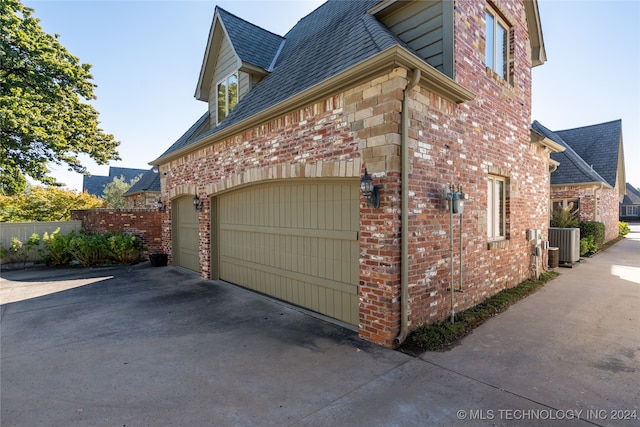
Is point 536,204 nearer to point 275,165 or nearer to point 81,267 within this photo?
point 275,165

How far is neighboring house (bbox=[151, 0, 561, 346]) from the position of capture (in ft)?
14.3

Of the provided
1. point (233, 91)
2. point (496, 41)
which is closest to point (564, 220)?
point (496, 41)

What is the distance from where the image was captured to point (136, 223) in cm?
1185

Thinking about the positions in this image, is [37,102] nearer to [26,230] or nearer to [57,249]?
[26,230]

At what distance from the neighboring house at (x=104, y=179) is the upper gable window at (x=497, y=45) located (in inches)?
1413

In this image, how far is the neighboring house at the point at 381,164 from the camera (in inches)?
171

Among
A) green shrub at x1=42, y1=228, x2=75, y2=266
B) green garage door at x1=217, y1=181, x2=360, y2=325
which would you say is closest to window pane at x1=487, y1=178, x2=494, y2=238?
green garage door at x1=217, y1=181, x2=360, y2=325

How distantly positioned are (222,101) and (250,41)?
78.1 inches

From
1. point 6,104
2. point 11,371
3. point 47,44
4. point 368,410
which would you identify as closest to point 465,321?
point 368,410

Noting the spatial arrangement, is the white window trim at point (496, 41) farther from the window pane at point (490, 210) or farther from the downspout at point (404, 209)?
the downspout at point (404, 209)

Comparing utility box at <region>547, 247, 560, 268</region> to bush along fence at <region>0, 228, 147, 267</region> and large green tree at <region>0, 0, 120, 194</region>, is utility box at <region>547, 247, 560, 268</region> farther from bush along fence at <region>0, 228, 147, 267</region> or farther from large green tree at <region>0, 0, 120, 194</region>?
large green tree at <region>0, 0, 120, 194</region>

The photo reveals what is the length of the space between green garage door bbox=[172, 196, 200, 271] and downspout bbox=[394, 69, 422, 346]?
7080 millimetres

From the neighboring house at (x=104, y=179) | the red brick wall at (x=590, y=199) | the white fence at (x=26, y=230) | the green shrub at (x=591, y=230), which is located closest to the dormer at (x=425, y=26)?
the green shrub at (x=591, y=230)

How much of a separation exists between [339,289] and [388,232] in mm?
1568
